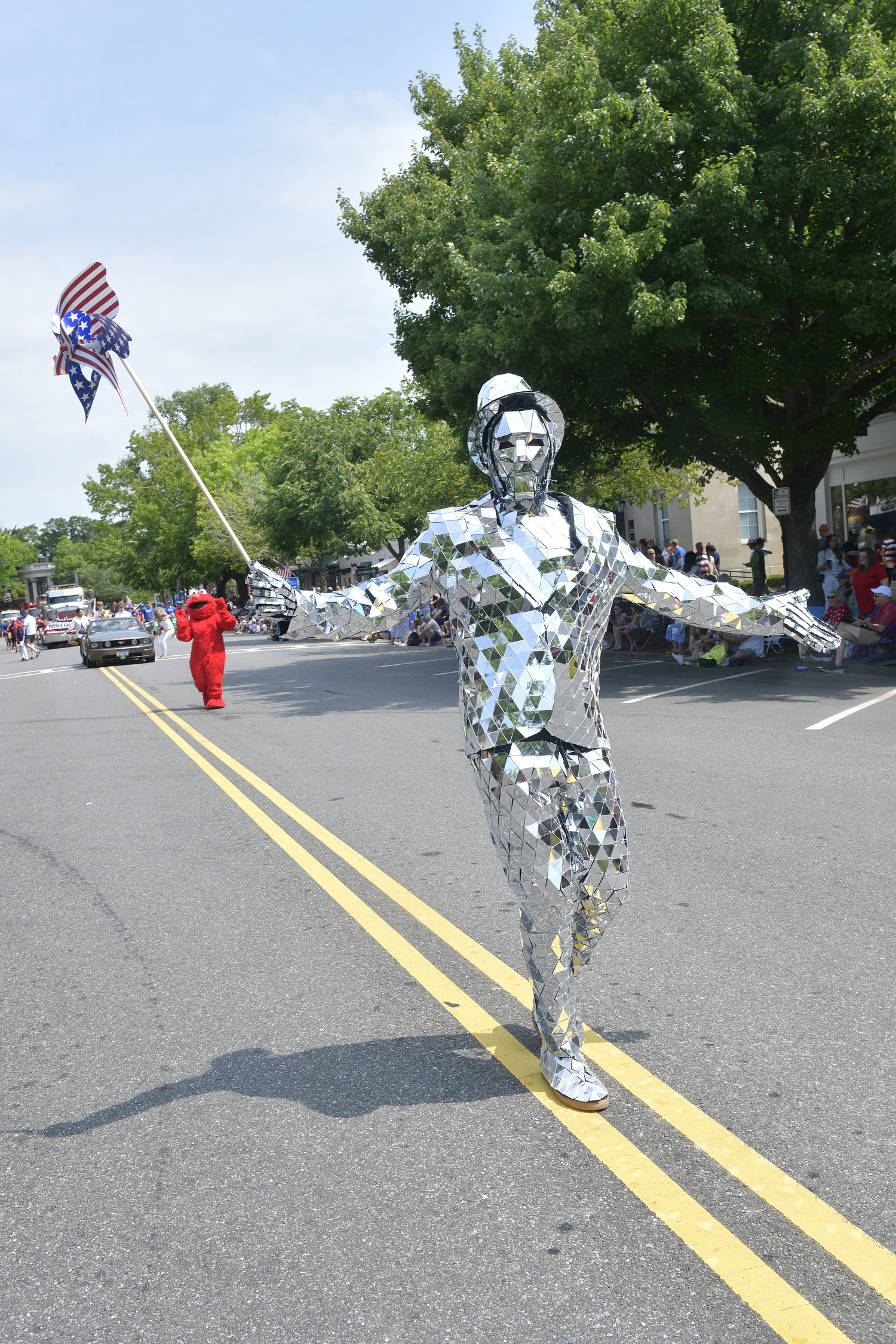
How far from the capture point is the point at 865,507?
959 inches

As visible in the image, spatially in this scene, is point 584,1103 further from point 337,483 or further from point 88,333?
point 337,483

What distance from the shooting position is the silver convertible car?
96.8ft

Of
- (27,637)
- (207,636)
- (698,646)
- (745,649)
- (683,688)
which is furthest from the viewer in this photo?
(27,637)

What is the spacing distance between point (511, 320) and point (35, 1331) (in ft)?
44.4

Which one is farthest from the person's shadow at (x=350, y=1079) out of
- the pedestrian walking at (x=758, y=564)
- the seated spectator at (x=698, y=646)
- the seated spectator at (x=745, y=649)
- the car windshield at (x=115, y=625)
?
the car windshield at (x=115, y=625)

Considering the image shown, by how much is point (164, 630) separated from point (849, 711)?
7949 millimetres

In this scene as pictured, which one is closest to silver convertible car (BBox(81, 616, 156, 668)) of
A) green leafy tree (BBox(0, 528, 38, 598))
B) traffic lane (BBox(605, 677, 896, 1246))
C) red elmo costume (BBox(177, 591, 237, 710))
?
red elmo costume (BBox(177, 591, 237, 710))

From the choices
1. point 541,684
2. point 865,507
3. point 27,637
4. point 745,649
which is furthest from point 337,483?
point 541,684

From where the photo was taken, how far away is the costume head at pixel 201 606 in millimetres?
12594

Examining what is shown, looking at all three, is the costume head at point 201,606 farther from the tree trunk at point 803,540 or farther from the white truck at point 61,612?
the white truck at point 61,612

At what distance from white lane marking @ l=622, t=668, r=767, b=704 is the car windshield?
64.5ft

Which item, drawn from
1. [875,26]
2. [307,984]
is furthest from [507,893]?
[875,26]

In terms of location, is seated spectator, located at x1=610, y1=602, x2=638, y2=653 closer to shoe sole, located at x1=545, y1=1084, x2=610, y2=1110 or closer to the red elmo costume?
the red elmo costume

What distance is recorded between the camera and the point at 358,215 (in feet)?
74.9
